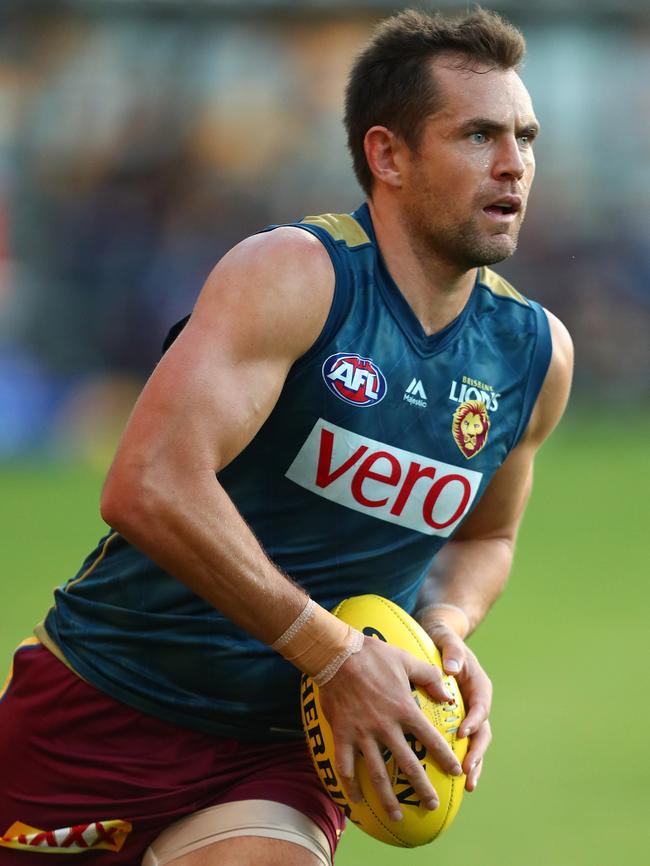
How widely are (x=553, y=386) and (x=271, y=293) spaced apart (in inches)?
43.5

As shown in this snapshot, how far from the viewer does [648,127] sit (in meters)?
22.9

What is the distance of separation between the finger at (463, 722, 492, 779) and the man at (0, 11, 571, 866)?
0.01 metres

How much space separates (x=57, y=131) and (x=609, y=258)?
27.3ft

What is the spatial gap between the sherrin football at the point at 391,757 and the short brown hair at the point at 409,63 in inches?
48.9

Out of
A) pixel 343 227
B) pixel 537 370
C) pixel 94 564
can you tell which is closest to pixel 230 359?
pixel 343 227

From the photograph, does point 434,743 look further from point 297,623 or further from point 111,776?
point 111,776

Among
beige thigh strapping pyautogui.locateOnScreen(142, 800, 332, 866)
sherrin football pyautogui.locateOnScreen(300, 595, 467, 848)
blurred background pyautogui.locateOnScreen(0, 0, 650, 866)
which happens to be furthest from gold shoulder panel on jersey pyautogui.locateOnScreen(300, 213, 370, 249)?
blurred background pyautogui.locateOnScreen(0, 0, 650, 866)

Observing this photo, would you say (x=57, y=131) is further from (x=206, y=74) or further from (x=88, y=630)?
(x=88, y=630)

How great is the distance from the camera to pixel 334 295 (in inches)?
140

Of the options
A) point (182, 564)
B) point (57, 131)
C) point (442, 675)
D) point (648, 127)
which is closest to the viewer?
point (182, 564)

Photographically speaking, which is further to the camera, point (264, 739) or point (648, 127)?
point (648, 127)

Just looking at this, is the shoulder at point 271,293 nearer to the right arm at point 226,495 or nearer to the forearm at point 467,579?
the right arm at point 226,495

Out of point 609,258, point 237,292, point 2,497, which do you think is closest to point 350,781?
point 237,292

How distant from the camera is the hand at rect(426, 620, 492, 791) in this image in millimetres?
3570
